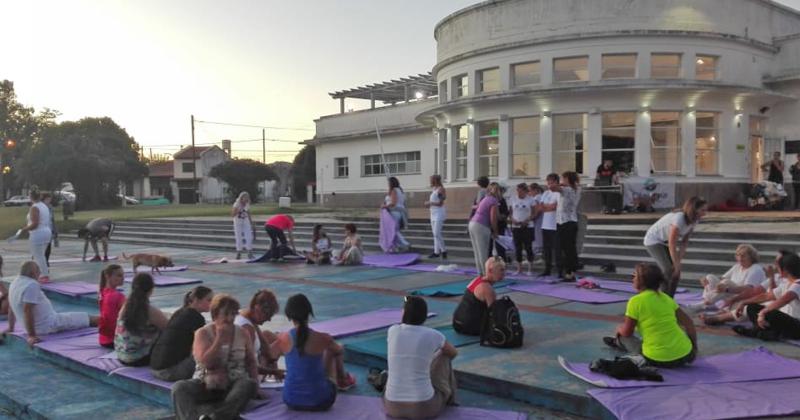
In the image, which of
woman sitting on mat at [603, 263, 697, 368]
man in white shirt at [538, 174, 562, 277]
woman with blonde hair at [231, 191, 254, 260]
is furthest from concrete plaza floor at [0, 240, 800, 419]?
woman with blonde hair at [231, 191, 254, 260]

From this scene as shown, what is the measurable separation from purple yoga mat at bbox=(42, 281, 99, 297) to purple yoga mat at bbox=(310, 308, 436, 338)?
5.35 m

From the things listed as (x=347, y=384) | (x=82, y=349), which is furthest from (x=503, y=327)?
(x=82, y=349)

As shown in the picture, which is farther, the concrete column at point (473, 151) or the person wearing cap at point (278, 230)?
the concrete column at point (473, 151)

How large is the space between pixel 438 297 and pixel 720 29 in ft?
53.3

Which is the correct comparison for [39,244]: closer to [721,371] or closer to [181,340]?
[181,340]

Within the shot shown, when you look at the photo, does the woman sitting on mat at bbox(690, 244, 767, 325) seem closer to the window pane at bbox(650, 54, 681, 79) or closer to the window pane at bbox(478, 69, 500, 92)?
the window pane at bbox(650, 54, 681, 79)

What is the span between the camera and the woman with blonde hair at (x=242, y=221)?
619 inches

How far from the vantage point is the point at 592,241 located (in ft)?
46.5

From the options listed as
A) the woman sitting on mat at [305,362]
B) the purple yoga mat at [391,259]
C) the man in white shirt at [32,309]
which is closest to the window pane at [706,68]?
the purple yoga mat at [391,259]

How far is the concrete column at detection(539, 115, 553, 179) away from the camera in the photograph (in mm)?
21719

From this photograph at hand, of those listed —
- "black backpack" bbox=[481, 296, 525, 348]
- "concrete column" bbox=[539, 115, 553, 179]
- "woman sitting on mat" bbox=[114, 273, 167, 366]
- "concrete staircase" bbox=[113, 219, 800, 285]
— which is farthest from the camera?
"concrete column" bbox=[539, 115, 553, 179]

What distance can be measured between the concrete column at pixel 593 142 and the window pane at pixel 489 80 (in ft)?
12.7

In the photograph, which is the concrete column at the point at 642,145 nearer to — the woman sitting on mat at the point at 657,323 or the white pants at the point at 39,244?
the woman sitting on mat at the point at 657,323

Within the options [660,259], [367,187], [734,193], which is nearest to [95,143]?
[367,187]
